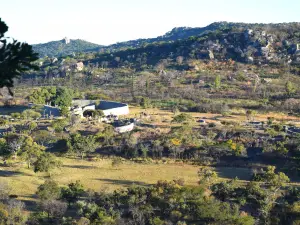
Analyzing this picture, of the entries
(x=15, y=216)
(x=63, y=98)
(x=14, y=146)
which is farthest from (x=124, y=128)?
(x=15, y=216)

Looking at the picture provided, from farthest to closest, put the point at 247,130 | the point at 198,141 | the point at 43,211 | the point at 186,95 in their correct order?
the point at 186,95 < the point at 247,130 < the point at 198,141 < the point at 43,211

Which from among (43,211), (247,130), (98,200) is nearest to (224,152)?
(247,130)

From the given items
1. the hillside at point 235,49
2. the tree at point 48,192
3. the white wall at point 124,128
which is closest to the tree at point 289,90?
the hillside at point 235,49

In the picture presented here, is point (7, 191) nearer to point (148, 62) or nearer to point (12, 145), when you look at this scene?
point (12, 145)

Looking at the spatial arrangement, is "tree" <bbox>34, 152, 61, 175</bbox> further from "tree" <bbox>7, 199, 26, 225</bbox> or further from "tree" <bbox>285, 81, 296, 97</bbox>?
"tree" <bbox>285, 81, 296, 97</bbox>

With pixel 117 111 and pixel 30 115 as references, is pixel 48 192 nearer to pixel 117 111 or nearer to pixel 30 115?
pixel 30 115

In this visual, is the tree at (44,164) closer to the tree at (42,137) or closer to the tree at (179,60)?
A: the tree at (42,137)

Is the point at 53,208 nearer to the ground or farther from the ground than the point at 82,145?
nearer to the ground

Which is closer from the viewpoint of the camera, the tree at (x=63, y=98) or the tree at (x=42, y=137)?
the tree at (x=42, y=137)

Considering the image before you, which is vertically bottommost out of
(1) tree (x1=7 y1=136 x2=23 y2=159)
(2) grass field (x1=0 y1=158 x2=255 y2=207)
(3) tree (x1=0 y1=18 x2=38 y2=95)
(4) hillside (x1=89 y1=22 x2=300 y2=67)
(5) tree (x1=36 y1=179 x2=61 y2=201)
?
(2) grass field (x1=0 y1=158 x2=255 y2=207)

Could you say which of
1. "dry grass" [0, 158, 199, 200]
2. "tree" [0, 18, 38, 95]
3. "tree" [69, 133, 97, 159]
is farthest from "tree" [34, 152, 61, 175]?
"tree" [0, 18, 38, 95]

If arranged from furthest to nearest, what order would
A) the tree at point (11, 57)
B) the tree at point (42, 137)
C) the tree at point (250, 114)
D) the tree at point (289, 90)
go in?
1. the tree at point (289, 90)
2. the tree at point (250, 114)
3. the tree at point (42, 137)
4. the tree at point (11, 57)
